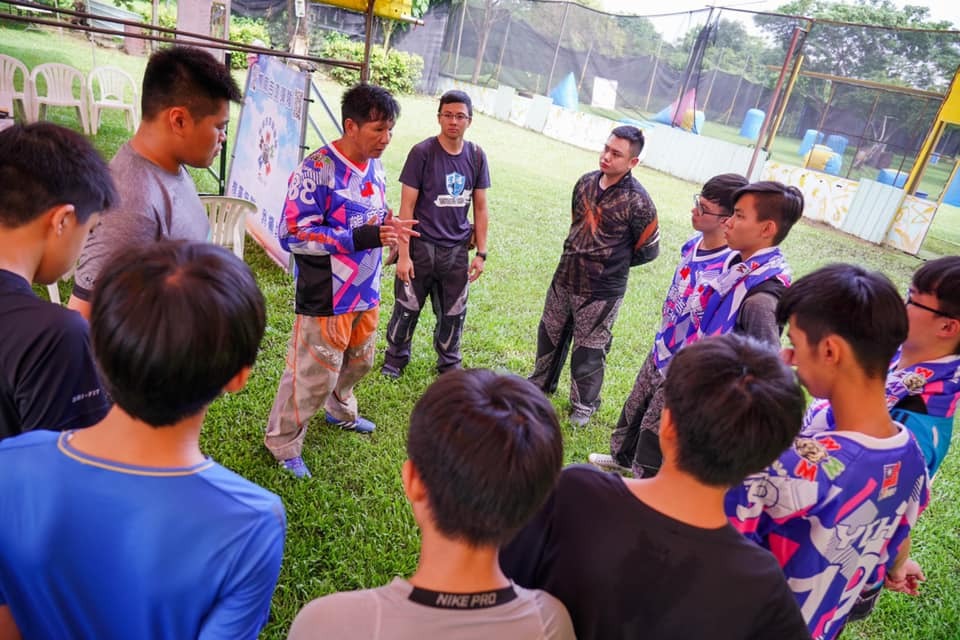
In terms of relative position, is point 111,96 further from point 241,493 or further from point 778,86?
point 778,86

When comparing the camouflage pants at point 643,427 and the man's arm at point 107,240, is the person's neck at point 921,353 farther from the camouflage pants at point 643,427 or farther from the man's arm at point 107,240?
the man's arm at point 107,240

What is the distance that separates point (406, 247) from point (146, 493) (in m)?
2.72

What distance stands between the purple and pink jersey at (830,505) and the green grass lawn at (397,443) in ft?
1.70

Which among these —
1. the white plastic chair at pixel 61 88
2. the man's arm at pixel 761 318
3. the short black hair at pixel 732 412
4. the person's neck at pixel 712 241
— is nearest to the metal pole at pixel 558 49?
the white plastic chair at pixel 61 88

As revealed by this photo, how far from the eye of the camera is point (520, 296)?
6031 millimetres

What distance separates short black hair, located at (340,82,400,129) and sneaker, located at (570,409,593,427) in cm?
230

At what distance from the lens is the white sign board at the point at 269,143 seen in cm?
474

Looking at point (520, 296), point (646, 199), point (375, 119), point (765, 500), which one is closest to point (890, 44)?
point (520, 296)

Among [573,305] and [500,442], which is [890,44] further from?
[500,442]

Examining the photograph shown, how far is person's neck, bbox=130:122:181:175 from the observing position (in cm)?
191

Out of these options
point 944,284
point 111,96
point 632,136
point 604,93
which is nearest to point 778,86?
point 604,93

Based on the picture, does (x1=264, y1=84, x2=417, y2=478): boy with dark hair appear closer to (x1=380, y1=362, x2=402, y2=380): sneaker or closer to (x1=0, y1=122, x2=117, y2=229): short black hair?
(x1=380, y1=362, x2=402, y2=380): sneaker

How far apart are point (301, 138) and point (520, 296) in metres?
2.59

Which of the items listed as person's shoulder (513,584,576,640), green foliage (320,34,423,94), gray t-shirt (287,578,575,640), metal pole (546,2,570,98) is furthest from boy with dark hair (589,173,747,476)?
metal pole (546,2,570,98)
